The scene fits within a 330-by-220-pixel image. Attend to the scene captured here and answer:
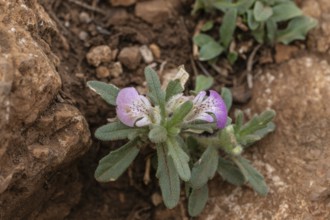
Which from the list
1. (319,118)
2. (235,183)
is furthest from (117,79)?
(319,118)

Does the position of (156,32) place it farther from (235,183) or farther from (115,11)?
(235,183)

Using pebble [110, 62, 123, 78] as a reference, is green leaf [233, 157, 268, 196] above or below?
below

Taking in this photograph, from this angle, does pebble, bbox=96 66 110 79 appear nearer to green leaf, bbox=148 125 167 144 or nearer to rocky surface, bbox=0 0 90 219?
rocky surface, bbox=0 0 90 219

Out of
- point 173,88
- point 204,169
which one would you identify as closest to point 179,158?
point 204,169

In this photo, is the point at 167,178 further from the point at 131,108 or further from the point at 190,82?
the point at 190,82

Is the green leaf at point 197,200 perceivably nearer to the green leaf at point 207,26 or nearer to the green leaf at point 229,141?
the green leaf at point 229,141

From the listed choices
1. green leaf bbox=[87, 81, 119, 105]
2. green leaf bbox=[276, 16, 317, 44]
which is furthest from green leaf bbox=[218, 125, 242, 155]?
green leaf bbox=[276, 16, 317, 44]
